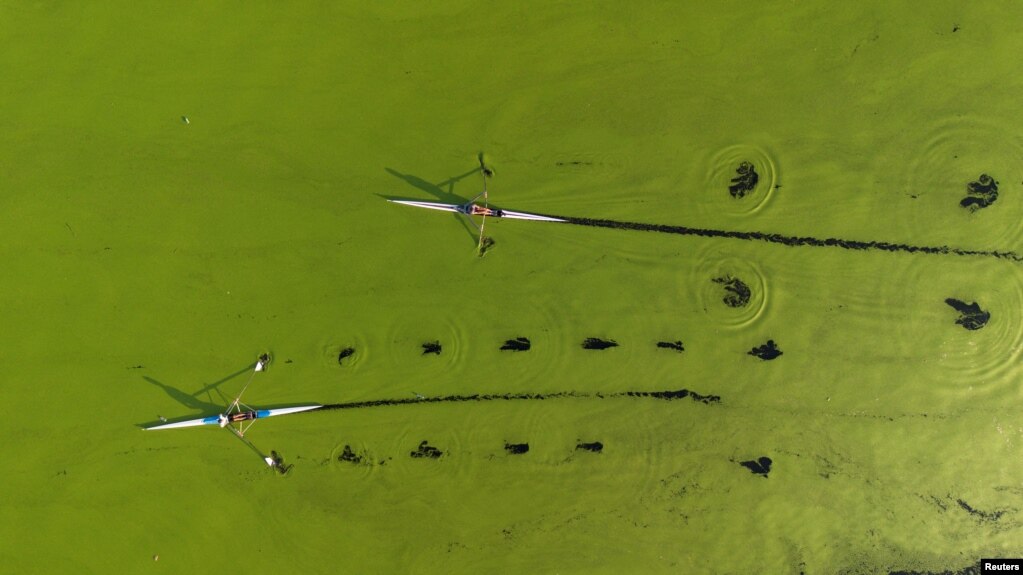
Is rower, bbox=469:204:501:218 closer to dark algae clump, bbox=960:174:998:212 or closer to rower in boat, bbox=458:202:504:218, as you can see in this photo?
rower in boat, bbox=458:202:504:218

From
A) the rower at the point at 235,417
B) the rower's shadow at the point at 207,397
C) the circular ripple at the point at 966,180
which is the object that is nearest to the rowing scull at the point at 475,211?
the rower's shadow at the point at 207,397

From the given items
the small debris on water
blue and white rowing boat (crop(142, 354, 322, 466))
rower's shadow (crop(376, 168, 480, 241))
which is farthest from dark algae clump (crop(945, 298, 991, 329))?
blue and white rowing boat (crop(142, 354, 322, 466))

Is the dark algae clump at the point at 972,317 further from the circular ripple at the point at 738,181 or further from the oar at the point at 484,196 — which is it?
Answer: the oar at the point at 484,196

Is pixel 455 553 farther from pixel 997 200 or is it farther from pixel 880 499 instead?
pixel 997 200

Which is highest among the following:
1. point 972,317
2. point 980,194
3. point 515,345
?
point 980,194

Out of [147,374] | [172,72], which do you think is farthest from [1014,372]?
[172,72]

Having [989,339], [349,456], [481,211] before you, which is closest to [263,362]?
[349,456]

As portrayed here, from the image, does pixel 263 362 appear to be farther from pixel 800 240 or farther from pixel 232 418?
pixel 800 240
